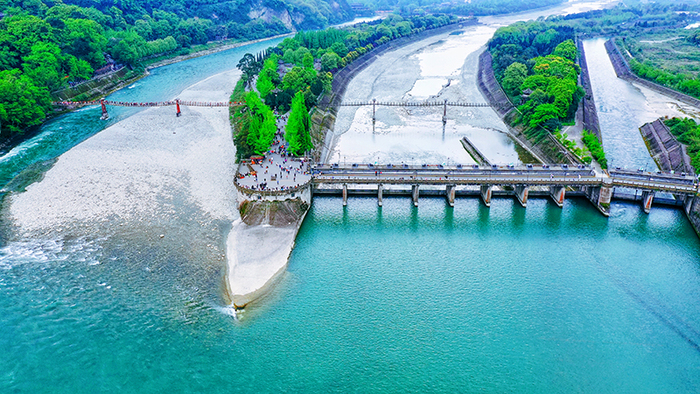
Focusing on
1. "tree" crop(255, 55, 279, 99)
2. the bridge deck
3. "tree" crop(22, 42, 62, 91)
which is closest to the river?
the bridge deck

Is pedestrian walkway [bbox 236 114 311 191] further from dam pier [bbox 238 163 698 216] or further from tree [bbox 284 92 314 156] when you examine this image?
tree [bbox 284 92 314 156]

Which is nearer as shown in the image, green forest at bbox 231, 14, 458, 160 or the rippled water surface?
the rippled water surface

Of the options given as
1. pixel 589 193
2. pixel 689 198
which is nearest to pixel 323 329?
pixel 589 193

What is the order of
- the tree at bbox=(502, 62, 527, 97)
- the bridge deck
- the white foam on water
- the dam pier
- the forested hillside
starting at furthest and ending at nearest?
the tree at bbox=(502, 62, 527, 97) < the forested hillside < the bridge deck < the dam pier < the white foam on water

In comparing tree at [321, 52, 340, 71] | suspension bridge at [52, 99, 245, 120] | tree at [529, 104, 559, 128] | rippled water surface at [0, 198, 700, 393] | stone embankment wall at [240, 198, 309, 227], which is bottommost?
rippled water surface at [0, 198, 700, 393]

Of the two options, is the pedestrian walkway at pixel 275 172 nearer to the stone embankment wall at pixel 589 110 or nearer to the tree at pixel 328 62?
the stone embankment wall at pixel 589 110

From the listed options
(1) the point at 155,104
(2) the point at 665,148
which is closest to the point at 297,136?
(1) the point at 155,104
